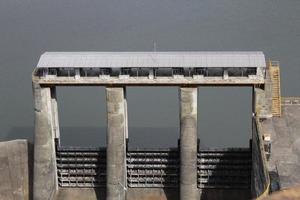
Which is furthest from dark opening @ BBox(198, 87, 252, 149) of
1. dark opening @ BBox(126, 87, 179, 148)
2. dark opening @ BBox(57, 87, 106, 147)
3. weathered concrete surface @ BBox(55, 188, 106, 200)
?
weathered concrete surface @ BBox(55, 188, 106, 200)

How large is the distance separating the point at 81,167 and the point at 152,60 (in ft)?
26.4

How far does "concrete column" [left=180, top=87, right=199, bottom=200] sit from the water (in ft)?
35.3

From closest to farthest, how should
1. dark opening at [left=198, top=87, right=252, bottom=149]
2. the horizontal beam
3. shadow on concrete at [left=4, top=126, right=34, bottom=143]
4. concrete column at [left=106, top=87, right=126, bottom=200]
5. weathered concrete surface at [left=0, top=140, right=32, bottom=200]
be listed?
the horizontal beam < concrete column at [left=106, top=87, right=126, bottom=200] < weathered concrete surface at [left=0, top=140, right=32, bottom=200] < dark opening at [left=198, top=87, right=252, bottom=149] < shadow on concrete at [left=4, top=126, right=34, bottom=143]

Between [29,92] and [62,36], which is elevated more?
[62,36]

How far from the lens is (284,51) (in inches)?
2159

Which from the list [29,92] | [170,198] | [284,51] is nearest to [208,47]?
[284,51]

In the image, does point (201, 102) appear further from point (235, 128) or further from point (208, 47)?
point (208, 47)

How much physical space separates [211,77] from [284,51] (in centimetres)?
2754

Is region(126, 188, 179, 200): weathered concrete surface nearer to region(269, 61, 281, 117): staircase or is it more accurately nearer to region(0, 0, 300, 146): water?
region(269, 61, 281, 117): staircase

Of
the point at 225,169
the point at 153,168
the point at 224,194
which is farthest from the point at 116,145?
the point at 224,194

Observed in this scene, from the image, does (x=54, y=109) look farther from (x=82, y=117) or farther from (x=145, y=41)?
(x=145, y=41)

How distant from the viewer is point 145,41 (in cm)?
5731

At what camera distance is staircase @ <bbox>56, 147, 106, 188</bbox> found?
107 ft

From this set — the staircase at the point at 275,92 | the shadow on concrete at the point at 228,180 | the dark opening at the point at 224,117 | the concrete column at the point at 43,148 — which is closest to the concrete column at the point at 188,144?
the shadow on concrete at the point at 228,180
